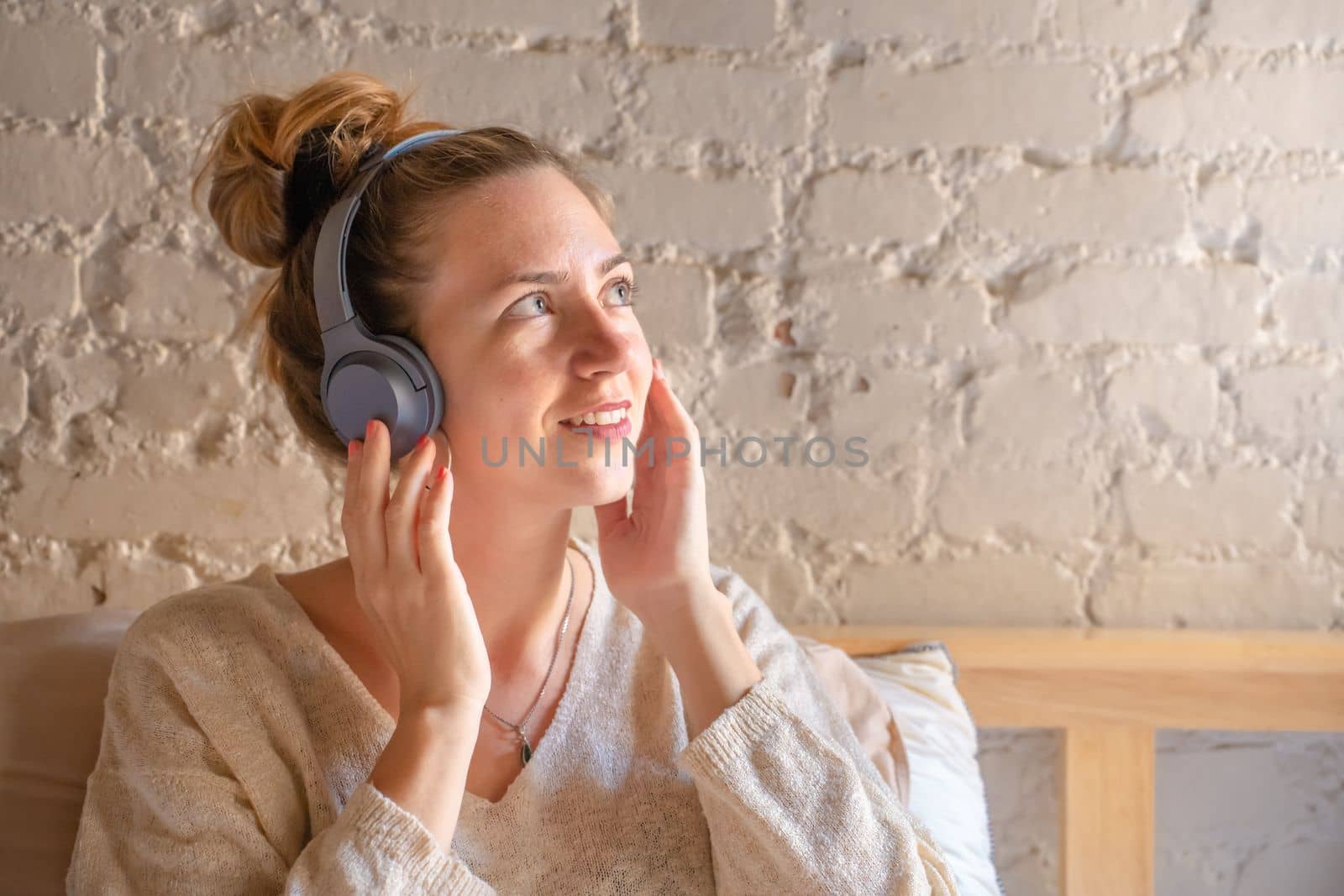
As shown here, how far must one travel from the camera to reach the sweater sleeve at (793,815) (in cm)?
115

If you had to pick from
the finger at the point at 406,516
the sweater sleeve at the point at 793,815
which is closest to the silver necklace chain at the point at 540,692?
the sweater sleeve at the point at 793,815

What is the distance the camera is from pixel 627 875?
1.23 metres

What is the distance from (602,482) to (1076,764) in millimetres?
964

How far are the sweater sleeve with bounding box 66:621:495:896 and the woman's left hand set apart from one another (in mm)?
361

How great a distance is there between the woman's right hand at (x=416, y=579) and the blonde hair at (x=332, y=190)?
204 millimetres

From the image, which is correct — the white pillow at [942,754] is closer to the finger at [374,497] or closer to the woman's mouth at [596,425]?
the woman's mouth at [596,425]

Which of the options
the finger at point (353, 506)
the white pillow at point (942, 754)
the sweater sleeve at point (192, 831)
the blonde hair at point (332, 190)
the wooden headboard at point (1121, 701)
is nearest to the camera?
the sweater sleeve at point (192, 831)

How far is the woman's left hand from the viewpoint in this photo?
4.25ft

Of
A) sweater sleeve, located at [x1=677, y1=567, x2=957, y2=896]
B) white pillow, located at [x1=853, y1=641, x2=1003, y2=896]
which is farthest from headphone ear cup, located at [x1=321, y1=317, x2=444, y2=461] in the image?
white pillow, located at [x1=853, y1=641, x2=1003, y2=896]

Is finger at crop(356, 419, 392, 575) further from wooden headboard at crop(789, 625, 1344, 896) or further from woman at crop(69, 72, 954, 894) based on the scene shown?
wooden headboard at crop(789, 625, 1344, 896)

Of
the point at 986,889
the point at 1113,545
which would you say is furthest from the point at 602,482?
the point at 1113,545

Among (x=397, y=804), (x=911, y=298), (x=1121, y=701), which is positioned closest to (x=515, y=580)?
(x=397, y=804)

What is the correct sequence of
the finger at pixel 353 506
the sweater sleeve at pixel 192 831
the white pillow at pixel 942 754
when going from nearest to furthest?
the sweater sleeve at pixel 192 831 < the finger at pixel 353 506 < the white pillow at pixel 942 754

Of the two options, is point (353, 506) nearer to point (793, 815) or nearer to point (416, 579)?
point (416, 579)
